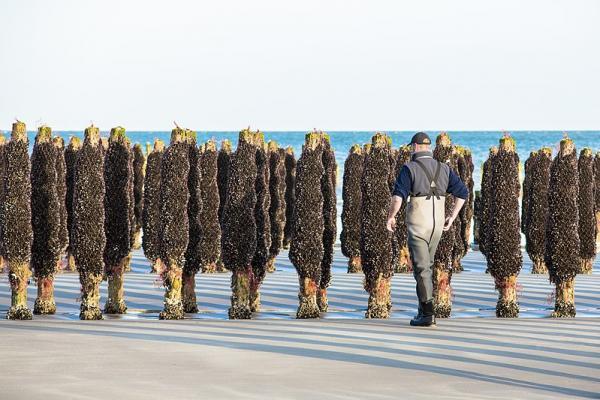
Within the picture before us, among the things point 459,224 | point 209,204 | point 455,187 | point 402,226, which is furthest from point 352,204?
point 455,187

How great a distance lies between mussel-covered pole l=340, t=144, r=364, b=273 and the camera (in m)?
24.5

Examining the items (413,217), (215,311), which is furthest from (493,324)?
(215,311)

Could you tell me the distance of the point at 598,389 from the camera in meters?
11.2

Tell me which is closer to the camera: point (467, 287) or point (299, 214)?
point (299, 214)

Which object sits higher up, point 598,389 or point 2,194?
point 2,194

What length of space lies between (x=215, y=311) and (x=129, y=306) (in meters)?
1.51

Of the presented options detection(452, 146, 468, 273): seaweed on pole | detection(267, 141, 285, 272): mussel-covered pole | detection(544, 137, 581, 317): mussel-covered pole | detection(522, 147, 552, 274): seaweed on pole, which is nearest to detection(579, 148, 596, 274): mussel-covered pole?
detection(522, 147, 552, 274): seaweed on pole

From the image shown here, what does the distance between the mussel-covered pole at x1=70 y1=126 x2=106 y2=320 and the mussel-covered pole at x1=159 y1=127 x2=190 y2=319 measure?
0.82 m

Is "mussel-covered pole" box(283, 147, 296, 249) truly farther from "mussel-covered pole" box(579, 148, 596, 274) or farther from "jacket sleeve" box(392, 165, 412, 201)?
"jacket sleeve" box(392, 165, 412, 201)

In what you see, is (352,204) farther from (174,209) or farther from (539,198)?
(174,209)

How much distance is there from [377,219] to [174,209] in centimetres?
272

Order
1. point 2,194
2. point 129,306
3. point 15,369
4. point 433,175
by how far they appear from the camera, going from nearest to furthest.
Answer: point 15,369
point 433,175
point 2,194
point 129,306

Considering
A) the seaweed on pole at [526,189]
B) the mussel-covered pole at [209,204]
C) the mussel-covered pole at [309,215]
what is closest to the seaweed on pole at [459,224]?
the seaweed on pole at [526,189]

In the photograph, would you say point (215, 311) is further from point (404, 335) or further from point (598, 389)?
point (598, 389)
